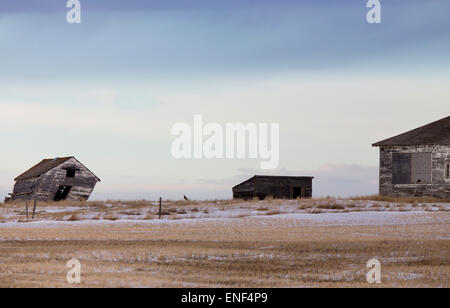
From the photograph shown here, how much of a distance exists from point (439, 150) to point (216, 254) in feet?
94.2

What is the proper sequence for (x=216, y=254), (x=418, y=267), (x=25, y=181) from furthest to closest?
(x=25, y=181)
(x=216, y=254)
(x=418, y=267)

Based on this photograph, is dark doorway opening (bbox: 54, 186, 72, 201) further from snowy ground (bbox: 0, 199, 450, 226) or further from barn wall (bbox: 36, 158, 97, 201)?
snowy ground (bbox: 0, 199, 450, 226)

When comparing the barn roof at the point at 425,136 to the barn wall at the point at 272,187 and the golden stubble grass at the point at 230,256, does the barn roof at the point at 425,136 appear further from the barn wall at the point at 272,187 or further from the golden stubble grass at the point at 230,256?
the golden stubble grass at the point at 230,256

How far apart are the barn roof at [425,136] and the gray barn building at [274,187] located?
10.8 metres

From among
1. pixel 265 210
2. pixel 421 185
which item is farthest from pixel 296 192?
pixel 265 210

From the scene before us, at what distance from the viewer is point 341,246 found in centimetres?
1767

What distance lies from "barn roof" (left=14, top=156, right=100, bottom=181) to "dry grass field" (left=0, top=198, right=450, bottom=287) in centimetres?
2978

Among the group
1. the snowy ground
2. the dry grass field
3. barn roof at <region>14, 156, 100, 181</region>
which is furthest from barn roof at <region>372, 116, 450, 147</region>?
barn roof at <region>14, 156, 100, 181</region>

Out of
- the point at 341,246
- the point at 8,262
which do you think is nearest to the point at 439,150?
the point at 341,246

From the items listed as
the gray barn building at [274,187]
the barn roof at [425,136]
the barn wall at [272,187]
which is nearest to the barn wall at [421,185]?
the barn roof at [425,136]

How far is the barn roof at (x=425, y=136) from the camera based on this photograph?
41.7 m

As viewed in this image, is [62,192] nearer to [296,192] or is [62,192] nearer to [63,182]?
[63,182]
